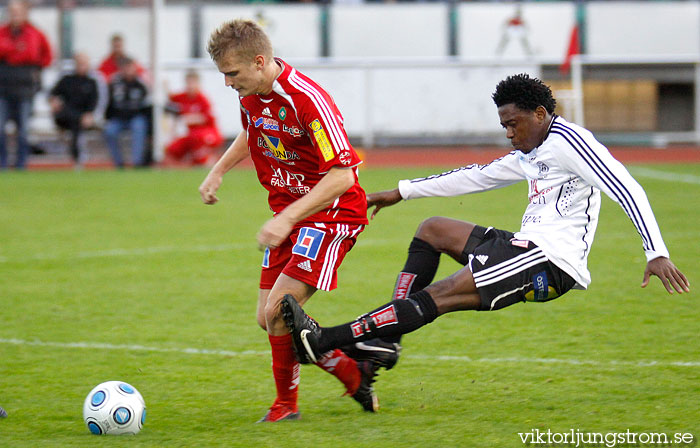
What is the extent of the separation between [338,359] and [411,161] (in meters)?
13.8

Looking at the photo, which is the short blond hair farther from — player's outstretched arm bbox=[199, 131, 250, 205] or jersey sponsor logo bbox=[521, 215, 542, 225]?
jersey sponsor logo bbox=[521, 215, 542, 225]

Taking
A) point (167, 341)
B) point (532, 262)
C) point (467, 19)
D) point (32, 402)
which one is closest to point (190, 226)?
point (167, 341)

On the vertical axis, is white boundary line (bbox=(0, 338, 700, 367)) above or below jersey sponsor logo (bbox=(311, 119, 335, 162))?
below

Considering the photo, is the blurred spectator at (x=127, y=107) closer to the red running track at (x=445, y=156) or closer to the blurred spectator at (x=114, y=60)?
the blurred spectator at (x=114, y=60)

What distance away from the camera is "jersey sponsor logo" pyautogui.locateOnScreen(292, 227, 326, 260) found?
4520 mm

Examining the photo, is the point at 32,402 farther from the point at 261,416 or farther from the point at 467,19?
the point at 467,19

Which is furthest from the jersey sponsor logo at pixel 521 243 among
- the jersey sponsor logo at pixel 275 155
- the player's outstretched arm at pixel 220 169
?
the player's outstretched arm at pixel 220 169

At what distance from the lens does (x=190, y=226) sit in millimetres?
11195

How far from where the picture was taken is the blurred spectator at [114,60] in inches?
687

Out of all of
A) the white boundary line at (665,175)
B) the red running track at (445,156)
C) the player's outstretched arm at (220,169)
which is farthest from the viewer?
the red running track at (445,156)

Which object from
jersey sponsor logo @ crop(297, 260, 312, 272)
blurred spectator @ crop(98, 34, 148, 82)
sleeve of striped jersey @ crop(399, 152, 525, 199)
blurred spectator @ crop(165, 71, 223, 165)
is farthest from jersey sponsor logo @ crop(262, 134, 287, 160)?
blurred spectator @ crop(98, 34, 148, 82)

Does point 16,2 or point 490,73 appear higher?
point 16,2

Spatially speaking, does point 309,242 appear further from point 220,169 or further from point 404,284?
point 220,169

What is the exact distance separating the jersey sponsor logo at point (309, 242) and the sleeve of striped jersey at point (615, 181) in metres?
1.18
